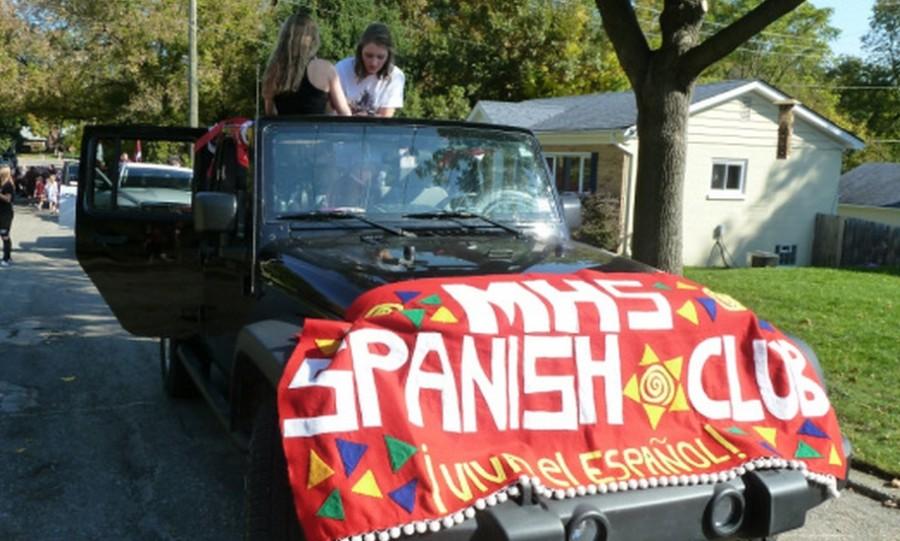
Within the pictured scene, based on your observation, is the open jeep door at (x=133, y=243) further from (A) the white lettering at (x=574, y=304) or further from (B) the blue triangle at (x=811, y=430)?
(B) the blue triangle at (x=811, y=430)

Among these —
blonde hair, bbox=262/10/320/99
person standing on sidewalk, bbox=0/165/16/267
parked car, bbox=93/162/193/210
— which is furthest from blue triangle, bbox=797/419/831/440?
person standing on sidewalk, bbox=0/165/16/267

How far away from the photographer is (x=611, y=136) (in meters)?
20.1

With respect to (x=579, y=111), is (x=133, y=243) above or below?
below

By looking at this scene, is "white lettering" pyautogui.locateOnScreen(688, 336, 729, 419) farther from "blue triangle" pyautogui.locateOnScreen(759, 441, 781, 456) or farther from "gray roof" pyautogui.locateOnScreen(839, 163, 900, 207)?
"gray roof" pyautogui.locateOnScreen(839, 163, 900, 207)

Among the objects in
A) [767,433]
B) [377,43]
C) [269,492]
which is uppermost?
[377,43]

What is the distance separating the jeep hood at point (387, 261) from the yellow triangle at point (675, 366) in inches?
23.7

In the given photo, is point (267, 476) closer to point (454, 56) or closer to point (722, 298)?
point (722, 298)

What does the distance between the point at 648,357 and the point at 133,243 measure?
13.9 feet

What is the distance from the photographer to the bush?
2003 cm

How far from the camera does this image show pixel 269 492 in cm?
282

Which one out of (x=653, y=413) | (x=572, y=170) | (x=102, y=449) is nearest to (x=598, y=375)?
(x=653, y=413)

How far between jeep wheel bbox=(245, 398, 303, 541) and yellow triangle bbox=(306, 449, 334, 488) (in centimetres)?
37

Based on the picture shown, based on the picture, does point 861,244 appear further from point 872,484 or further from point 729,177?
point 872,484

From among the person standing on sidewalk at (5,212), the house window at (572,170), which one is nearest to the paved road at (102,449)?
the person standing on sidewalk at (5,212)
